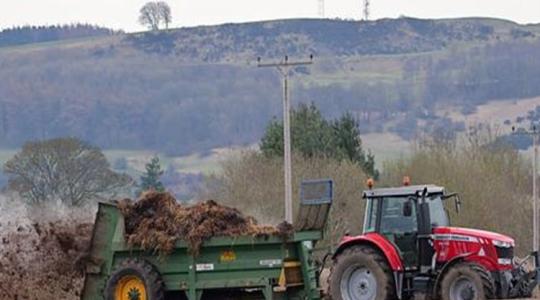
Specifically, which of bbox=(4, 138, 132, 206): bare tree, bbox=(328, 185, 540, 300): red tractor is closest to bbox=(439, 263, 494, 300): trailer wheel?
bbox=(328, 185, 540, 300): red tractor

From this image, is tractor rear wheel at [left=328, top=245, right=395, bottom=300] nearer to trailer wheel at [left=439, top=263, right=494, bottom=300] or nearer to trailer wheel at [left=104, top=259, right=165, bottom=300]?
trailer wheel at [left=439, top=263, right=494, bottom=300]

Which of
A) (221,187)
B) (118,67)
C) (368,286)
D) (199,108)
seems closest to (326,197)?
(368,286)

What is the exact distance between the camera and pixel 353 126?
6606cm

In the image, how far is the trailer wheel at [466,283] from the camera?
23797 millimetres

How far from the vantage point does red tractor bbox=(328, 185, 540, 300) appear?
2428 centimetres

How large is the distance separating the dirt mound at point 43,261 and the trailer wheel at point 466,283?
6.73m

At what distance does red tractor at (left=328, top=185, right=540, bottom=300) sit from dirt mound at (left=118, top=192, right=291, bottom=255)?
1.45 m

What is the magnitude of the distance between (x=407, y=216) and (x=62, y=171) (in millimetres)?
39148

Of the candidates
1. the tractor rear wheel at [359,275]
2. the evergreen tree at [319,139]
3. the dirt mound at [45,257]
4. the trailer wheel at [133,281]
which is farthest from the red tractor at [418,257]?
the evergreen tree at [319,139]

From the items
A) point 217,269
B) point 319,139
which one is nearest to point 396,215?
point 217,269

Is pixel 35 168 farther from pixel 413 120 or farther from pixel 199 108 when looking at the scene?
pixel 413 120

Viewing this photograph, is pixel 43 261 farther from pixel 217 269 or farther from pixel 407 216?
pixel 407 216

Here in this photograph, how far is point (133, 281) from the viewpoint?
25.2 meters

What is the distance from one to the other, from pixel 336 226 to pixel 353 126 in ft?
47.9
